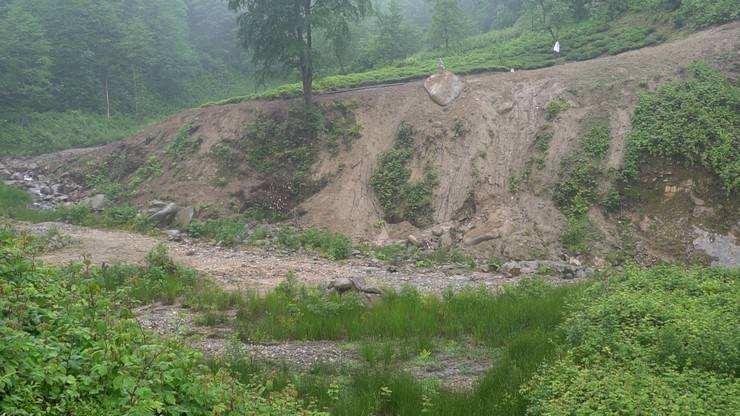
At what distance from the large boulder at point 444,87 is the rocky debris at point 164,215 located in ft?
33.6

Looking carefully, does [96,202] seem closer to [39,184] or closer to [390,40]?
[39,184]

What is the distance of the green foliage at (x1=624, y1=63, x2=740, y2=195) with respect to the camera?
15.7m

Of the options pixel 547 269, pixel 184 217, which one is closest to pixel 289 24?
pixel 184 217

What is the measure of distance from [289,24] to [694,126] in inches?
537

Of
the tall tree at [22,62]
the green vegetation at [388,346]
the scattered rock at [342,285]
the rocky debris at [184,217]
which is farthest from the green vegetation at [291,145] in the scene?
the tall tree at [22,62]

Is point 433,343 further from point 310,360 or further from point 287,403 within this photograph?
point 287,403

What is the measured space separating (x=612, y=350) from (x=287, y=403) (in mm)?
4126

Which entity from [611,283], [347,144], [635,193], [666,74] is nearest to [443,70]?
[347,144]

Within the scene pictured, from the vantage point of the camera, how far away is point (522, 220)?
16531 mm

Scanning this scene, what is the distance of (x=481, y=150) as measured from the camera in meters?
19.0

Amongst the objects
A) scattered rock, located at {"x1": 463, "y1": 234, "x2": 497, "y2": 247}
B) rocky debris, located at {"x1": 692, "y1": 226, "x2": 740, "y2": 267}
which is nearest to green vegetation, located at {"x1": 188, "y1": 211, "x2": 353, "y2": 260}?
scattered rock, located at {"x1": 463, "y1": 234, "x2": 497, "y2": 247}

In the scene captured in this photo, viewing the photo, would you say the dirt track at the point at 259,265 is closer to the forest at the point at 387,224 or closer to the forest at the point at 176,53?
the forest at the point at 387,224

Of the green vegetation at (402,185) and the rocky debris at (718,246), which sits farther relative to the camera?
the green vegetation at (402,185)

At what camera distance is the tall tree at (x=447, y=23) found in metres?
32.4
